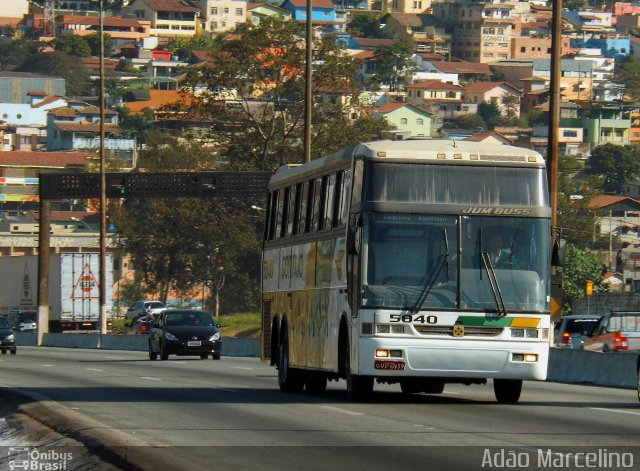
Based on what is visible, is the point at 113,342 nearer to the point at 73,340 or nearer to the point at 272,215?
the point at 73,340

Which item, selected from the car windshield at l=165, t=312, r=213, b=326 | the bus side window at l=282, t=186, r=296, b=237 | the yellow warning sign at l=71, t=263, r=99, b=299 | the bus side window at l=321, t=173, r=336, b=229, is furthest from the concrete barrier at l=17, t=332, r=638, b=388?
the yellow warning sign at l=71, t=263, r=99, b=299

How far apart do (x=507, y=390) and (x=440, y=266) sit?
270 centimetres

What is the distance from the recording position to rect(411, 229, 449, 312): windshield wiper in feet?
71.7

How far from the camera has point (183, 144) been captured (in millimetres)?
120312

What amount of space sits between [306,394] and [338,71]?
225 feet

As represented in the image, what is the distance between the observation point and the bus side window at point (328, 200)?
2402cm

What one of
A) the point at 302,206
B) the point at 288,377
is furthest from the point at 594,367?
the point at 302,206

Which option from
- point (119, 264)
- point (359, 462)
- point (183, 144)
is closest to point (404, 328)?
point (359, 462)

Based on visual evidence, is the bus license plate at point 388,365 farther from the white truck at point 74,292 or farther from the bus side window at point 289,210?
the white truck at point 74,292

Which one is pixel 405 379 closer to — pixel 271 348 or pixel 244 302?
pixel 271 348

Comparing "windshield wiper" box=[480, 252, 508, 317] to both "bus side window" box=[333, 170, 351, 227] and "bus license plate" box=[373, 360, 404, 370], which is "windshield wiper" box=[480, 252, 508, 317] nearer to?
"bus license plate" box=[373, 360, 404, 370]

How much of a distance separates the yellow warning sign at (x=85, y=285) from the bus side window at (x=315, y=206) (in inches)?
2072

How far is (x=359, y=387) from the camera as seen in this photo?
75.3 ft

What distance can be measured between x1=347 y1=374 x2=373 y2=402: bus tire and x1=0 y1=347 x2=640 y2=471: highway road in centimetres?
17
